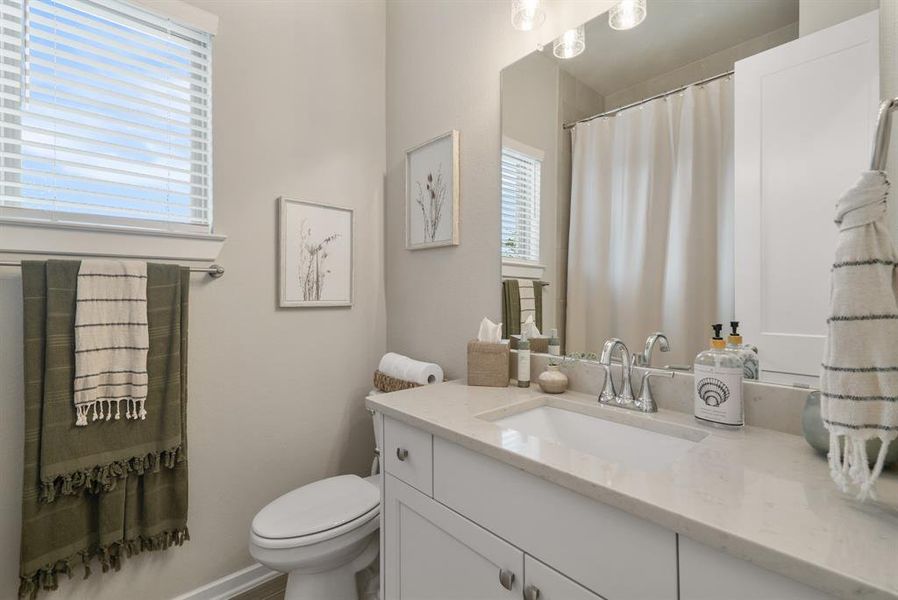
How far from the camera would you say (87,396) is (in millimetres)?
1244

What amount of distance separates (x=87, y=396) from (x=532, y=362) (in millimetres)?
1433

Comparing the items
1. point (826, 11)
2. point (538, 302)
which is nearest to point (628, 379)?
point (538, 302)

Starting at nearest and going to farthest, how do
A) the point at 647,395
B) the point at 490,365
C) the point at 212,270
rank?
the point at 647,395 < the point at 490,365 < the point at 212,270

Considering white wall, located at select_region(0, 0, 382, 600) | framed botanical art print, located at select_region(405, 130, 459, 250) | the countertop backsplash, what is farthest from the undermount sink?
white wall, located at select_region(0, 0, 382, 600)

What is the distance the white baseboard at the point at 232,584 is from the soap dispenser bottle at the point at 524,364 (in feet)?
4.46

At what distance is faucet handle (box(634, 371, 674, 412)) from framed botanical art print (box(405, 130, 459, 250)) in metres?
0.88

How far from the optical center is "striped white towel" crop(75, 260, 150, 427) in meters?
1.24

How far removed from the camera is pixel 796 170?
869 millimetres

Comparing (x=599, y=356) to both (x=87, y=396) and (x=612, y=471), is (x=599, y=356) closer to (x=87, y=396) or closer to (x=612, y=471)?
(x=612, y=471)

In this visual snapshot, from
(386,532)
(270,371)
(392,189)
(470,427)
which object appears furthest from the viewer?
(392,189)

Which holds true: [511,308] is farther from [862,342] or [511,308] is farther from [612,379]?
[862,342]

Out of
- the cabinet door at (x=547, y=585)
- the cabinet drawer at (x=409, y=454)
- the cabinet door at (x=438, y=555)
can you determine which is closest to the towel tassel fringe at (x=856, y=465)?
the cabinet door at (x=547, y=585)

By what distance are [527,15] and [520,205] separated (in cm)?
62

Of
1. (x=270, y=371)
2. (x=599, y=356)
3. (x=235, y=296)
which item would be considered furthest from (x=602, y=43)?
(x=270, y=371)
